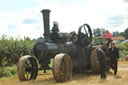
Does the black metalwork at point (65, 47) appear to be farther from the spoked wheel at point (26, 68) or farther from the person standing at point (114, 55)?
the person standing at point (114, 55)

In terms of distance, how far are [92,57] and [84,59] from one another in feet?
1.30

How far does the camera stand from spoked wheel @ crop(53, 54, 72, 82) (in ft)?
27.0

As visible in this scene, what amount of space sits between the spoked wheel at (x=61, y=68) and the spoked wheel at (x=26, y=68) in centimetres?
161

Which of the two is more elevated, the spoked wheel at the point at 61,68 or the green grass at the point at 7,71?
the spoked wheel at the point at 61,68

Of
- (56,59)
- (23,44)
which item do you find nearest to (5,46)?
(23,44)

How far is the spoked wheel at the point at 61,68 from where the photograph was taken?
27.0ft

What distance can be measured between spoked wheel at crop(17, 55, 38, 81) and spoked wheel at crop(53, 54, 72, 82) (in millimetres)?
1610

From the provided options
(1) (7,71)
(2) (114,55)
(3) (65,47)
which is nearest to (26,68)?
(3) (65,47)

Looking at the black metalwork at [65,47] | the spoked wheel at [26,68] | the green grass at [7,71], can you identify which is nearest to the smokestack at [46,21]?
the black metalwork at [65,47]

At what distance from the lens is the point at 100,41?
42.3ft

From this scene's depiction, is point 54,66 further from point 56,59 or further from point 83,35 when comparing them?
point 83,35

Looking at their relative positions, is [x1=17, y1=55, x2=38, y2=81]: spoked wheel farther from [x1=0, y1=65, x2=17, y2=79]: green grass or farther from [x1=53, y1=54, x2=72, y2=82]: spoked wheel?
[x1=0, y1=65, x2=17, y2=79]: green grass

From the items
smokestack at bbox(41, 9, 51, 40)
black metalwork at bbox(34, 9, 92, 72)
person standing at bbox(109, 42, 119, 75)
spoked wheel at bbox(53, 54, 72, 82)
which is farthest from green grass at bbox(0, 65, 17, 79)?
person standing at bbox(109, 42, 119, 75)

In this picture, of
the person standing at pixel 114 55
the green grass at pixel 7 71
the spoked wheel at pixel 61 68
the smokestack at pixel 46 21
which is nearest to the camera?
the spoked wheel at pixel 61 68
